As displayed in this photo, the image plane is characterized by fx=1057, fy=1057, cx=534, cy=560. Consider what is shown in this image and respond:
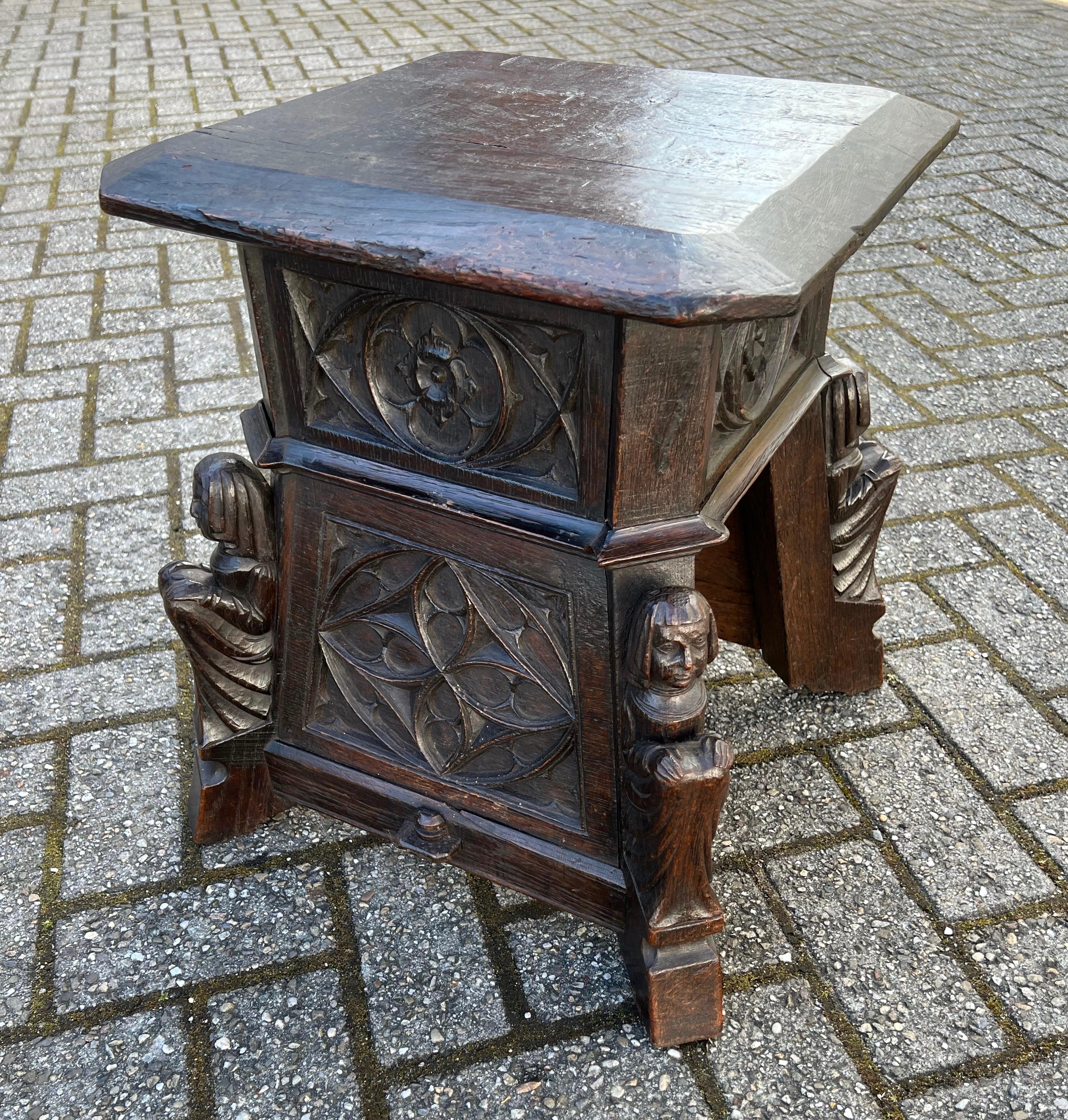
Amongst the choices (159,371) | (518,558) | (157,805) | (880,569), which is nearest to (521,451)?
(518,558)

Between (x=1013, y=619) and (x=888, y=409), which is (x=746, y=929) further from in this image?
(x=888, y=409)

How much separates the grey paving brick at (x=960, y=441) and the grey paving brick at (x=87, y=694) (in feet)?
6.06

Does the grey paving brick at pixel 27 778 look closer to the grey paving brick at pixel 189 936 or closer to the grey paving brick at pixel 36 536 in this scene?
the grey paving brick at pixel 189 936

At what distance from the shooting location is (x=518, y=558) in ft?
4.44

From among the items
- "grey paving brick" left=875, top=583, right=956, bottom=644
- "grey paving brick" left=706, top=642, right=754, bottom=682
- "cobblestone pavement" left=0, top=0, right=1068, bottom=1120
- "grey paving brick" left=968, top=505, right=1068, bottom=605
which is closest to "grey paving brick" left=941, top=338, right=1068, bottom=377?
"cobblestone pavement" left=0, top=0, right=1068, bottom=1120

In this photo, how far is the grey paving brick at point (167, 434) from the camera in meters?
2.73

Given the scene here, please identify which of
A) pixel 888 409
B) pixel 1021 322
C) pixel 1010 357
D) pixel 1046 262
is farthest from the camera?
pixel 1046 262

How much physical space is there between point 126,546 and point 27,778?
0.69 m

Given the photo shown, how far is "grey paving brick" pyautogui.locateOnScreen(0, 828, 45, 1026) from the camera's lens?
1500 mm

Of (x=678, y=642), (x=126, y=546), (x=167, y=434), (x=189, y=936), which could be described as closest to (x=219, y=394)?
(x=167, y=434)

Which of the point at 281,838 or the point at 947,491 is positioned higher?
the point at 947,491

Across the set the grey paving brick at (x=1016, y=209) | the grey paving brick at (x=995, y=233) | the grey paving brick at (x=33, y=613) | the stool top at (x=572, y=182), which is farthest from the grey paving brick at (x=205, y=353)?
the grey paving brick at (x=1016, y=209)

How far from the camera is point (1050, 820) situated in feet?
5.77

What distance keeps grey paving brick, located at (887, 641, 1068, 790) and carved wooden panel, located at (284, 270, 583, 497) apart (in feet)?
3.46
